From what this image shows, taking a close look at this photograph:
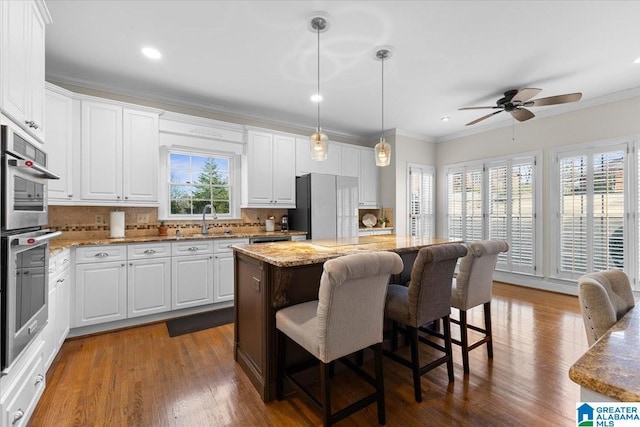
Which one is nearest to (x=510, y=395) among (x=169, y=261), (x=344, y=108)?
(x=169, y=261)

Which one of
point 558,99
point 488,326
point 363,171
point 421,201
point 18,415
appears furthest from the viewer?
point 421,201

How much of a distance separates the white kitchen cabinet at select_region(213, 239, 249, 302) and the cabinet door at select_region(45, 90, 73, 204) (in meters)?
1.62

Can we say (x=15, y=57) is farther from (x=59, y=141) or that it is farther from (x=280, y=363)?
(x=280, y=363)

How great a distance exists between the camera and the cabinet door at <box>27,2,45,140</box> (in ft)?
5.90

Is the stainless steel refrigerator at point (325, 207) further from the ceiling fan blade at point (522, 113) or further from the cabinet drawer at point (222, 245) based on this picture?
the ceiling fan blade at point (522, 113)

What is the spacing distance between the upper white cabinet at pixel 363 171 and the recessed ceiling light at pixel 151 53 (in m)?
3.18

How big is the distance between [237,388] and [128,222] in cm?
268

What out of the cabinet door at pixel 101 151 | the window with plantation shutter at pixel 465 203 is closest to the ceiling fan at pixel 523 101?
the window with plantation shutter at pixel 465 203

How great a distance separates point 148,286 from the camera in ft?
11.0

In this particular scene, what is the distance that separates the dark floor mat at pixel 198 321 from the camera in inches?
127

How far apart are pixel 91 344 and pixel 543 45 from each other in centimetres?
508

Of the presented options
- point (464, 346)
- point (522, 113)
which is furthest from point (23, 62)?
point (522, 113)

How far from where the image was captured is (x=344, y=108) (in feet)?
14.7

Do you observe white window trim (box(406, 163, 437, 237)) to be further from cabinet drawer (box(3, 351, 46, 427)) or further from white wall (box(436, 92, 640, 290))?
cabinet drawer (box(3, 351, 46, 427))
